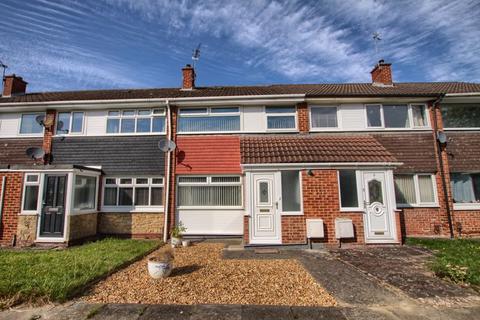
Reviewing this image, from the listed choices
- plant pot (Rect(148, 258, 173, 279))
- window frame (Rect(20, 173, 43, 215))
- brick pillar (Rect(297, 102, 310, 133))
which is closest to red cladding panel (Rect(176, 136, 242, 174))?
brick pillar (Rect(297, 102, 310, 133))

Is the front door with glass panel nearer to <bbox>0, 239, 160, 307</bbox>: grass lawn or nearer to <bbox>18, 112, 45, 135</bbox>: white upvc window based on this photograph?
<bbox>0, 239, 160, 307</bbox>: grass lawn

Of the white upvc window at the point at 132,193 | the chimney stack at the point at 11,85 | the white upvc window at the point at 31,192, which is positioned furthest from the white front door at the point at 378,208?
the chimney stack at the point at 11,85

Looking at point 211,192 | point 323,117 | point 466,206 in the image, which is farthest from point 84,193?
point 466,206

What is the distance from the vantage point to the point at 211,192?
33.6 feet

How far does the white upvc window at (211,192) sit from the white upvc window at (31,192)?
487 centimetres

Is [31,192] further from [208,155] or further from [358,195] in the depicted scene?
[358,195]

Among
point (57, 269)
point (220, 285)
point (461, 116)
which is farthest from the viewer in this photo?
point (461, 116)

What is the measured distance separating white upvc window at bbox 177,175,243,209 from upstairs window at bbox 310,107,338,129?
406 centimetres

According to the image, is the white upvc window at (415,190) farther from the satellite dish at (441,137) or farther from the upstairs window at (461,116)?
the upstairs window at (461,116)

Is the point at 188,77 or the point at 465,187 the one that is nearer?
the point at 465,187

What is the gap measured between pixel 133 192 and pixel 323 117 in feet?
28.0

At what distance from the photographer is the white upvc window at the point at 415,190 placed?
9.75 m

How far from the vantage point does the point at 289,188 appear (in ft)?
27.7

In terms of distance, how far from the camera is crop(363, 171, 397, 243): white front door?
812 centimetres
